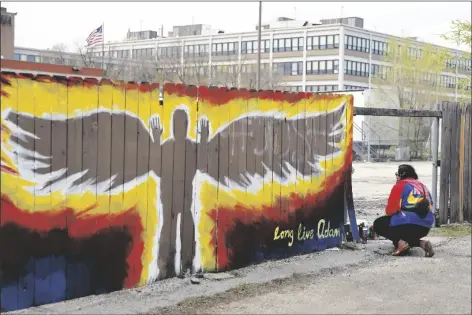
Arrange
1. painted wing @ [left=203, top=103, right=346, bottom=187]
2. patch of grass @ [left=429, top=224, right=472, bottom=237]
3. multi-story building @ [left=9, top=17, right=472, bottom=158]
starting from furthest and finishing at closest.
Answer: multi-story building @ [left=9, top=17, right=472, bottom=158]
patch of grass @ [left=429, top=224, right=472, bottom=237]
painted wing @ [left=203, top=103, right=346, bottom=187]

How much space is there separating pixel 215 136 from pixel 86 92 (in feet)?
5.44

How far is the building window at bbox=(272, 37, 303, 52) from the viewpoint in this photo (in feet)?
292

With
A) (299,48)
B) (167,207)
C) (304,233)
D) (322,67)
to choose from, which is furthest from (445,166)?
(299,48)

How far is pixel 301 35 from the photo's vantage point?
88.7 meters

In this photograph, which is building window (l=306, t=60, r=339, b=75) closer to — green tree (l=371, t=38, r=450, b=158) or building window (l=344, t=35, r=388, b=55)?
building window (l=344, t=35, r=388, b=55)

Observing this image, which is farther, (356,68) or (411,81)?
(356,68)

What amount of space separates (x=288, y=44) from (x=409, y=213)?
83.0 metres

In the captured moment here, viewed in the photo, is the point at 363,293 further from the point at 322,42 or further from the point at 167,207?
the point at 322,42

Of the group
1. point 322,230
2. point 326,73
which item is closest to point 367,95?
point 326,73

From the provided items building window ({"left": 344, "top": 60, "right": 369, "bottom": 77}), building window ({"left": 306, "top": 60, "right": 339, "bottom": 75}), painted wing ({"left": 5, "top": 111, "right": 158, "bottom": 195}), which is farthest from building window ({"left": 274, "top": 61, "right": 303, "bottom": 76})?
painted wing ({"left": 5, "top": 111, "right": 158, "bottom": 195})

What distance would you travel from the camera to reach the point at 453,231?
416 inches

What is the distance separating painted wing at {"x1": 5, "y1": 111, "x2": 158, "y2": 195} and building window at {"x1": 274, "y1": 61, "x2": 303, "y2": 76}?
83.6 m

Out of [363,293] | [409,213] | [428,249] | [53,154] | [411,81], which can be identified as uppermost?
[411,81]

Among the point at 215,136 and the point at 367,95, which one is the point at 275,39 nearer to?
the point at 367,95
